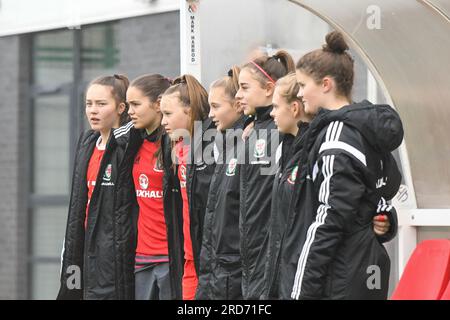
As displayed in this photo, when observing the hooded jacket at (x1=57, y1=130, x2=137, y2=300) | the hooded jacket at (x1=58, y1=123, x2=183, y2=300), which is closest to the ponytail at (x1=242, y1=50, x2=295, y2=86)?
the hooded jacket at (x1=58, y1=123, x2=183, y2=300)

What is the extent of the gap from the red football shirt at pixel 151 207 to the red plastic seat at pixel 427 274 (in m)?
1.41

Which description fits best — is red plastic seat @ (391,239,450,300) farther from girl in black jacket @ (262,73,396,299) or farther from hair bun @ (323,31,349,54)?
hair bun @ (323,31,349,54)

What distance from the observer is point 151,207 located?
21.2ft

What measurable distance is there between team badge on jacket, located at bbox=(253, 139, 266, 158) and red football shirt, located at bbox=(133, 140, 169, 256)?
0.92 meters

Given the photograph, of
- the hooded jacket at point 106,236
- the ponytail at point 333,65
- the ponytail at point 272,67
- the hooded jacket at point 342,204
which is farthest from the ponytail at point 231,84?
the hooded jacket at point 342,204

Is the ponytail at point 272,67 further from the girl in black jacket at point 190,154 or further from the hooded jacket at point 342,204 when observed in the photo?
the hooded jacket at point 342,204

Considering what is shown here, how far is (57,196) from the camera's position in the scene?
461 inches

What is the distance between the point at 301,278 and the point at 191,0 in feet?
8.26

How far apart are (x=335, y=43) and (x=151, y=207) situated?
180cm

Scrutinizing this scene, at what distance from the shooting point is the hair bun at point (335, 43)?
506 cm

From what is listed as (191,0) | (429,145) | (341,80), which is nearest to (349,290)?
(341,80)

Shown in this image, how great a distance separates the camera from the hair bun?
5.06 meters

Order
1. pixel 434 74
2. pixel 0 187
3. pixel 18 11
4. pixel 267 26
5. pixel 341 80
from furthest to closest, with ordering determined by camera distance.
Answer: pixel 0 187 < pixel 18 11 < pixel 267 26 < pixel 434 74 < pixel 341 80
